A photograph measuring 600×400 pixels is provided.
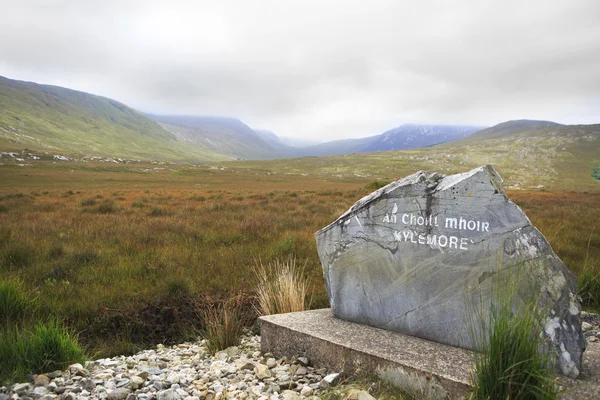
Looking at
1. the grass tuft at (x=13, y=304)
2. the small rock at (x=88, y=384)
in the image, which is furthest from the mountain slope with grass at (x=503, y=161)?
the small rock at (x=88, y=384)

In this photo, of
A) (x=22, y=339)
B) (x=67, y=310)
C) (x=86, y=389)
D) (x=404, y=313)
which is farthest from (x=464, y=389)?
(x=67, y=310)

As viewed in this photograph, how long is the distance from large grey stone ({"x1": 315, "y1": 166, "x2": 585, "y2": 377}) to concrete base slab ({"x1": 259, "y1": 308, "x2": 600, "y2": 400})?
0.25m

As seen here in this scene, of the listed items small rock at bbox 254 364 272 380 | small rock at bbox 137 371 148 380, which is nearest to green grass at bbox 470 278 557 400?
small rock at bbox 254 364 272 380

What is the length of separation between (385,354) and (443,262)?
133 cm

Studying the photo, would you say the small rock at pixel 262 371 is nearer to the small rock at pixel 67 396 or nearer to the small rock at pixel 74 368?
the small rock at pixel 67 396

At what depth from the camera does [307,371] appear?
4.35m

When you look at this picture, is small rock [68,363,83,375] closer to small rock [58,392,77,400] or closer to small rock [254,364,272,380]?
small rock [58,392,77,400]

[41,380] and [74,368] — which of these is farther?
[74,368]

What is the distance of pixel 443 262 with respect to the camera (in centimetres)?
452

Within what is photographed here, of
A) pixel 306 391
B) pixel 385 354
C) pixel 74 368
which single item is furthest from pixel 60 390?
pixel 385 354

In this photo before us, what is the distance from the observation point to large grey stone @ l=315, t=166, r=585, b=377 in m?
3.81

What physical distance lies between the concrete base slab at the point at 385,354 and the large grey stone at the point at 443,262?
25cm

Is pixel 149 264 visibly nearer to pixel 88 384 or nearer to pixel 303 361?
pixel 88 384

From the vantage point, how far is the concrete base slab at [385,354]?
3.41m
